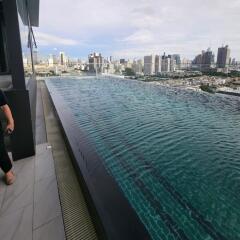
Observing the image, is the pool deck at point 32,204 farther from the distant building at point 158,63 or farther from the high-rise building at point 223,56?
the high-rise building at point 223,56

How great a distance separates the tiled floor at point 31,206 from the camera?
1.33m

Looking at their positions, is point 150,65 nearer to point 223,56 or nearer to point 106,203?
point 223,56

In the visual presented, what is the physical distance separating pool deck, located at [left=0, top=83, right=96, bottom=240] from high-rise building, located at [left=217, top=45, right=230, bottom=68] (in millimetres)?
66424

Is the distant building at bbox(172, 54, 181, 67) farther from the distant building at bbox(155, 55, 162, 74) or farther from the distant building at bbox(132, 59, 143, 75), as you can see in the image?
the distant building at bbox(132, 59, 143, 75)

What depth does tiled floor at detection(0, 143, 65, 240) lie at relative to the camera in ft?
4.38

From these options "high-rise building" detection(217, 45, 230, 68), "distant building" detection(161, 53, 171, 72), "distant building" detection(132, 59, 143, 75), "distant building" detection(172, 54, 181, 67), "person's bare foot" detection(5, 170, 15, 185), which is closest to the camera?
"person's bare foot" detection(5, 170, 15, 185)

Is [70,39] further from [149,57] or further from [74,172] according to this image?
[74,172]

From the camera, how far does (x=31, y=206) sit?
1.59m

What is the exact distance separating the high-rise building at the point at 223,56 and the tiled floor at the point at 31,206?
6649 cm

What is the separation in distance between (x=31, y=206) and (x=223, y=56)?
68.7m

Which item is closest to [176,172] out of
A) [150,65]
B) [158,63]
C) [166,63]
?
[150,65]

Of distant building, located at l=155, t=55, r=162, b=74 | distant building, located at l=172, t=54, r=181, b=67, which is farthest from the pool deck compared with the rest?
distant building, located at l=172, t=54, r=181, b=67

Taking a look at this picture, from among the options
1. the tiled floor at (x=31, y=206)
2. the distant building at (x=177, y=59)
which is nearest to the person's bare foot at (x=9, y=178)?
the tiled floor at (x=31, y=206)

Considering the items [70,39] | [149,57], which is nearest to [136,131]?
[70,39]
